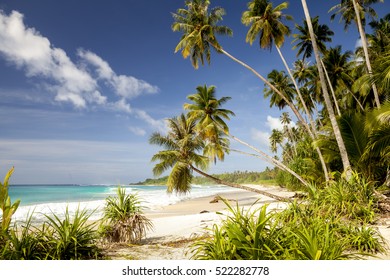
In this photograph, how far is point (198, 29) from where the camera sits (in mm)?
18812

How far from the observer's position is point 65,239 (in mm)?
4027

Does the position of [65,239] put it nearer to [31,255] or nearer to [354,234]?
[31,255]

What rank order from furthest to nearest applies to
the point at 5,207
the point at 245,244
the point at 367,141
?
the point at 367,141
the point at 5,207
the point at 245,244

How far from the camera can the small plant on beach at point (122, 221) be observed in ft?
23.8

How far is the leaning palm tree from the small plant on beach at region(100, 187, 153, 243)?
28.3 feet

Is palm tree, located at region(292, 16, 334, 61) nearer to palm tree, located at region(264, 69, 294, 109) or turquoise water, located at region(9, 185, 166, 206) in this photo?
palm tree, located at region(264, 69, 294, 109)

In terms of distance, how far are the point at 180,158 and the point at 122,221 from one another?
966cm

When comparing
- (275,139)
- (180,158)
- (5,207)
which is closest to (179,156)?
(180,158)

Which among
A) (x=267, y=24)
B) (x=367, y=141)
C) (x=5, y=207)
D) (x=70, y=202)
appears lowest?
(x=70, y=202)

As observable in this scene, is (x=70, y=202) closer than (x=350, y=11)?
No

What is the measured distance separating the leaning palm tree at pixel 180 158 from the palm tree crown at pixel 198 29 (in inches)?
233

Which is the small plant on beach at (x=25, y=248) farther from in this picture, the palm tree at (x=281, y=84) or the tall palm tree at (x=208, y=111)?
the palm tree at (x=281, y=84)

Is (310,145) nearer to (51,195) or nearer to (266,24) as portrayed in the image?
(266,24)

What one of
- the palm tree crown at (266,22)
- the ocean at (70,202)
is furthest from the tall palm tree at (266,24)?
the ocean at (70,202)
